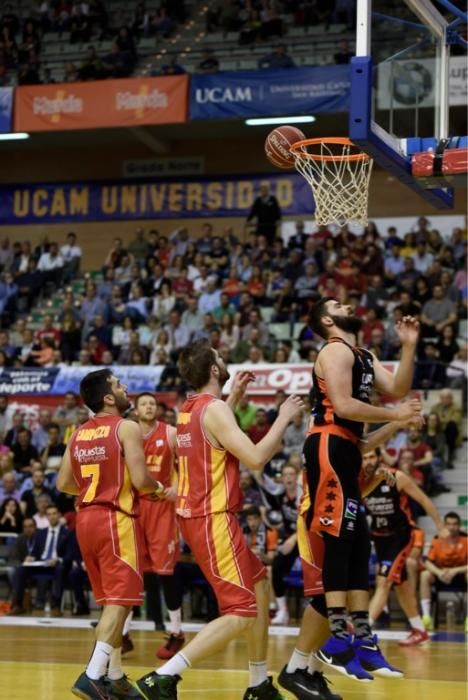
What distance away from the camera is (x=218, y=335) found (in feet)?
62.8

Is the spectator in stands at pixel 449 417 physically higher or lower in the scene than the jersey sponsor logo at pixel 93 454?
higher

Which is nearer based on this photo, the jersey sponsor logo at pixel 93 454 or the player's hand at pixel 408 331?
the player's hand at pixel 408 331

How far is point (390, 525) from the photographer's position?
12609 millimetres

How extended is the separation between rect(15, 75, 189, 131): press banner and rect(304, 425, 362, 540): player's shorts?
1704 centimetres

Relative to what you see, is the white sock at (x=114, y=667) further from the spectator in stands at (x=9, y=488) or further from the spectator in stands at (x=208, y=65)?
the spectator in stands at (x=208, y=65)

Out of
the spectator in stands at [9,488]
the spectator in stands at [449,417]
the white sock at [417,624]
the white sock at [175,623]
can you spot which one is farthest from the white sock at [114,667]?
the spectator in stands at [449,417]

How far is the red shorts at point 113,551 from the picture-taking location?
23.5ft

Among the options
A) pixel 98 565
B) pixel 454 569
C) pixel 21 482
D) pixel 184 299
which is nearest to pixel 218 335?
pixel 184 299

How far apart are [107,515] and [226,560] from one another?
984mm

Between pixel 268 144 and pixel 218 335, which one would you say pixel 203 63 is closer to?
pixel 218 335

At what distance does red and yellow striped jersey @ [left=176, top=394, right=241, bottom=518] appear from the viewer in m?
6.74

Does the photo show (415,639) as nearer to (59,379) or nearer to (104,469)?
(104,469)

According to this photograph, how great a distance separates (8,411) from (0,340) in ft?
7.52

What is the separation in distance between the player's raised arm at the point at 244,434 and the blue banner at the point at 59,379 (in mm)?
11956
